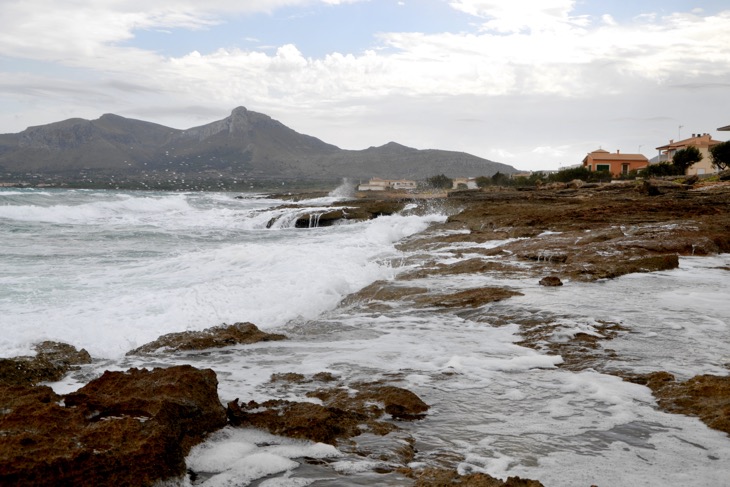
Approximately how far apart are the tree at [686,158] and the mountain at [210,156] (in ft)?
224

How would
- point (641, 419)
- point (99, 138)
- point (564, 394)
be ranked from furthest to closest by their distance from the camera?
1. point (99, 138)
2. point (564, 394)
3. point (641, 419)

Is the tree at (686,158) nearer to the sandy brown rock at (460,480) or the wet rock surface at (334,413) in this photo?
the wet rock surface at (334,413)

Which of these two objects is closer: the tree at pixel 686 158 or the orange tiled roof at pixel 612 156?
the tree at pixel 686 158

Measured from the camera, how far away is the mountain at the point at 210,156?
124 m

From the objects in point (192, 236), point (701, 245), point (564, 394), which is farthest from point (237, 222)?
point (564, 394)

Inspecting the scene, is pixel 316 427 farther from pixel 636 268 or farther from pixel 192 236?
pixel 192 236

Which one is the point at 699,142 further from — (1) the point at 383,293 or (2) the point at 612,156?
(1) the point at 383,293

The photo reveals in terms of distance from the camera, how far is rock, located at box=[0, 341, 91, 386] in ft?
15.4

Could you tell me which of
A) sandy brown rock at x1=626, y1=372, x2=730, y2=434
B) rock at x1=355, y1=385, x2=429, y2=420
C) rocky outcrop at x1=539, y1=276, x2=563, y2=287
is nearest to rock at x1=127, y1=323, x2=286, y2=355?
rock at x1=355, y1=385, x2=429, y2=420

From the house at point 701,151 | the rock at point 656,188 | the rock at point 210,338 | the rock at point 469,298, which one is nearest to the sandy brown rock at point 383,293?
the rock at point 469,298

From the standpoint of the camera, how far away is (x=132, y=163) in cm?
16225

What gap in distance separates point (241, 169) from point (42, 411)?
16316 centimetres

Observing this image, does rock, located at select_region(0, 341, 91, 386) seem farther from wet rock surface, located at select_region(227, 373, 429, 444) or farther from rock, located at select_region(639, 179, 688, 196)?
rock, located at select_region(639, 179, 688, 196)

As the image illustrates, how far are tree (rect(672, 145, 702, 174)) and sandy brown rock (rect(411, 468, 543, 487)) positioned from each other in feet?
147
